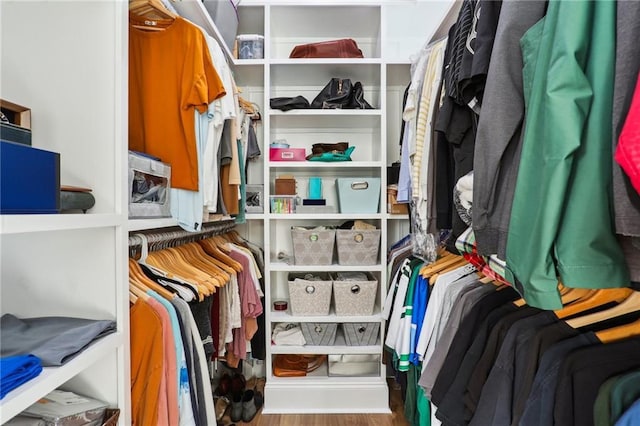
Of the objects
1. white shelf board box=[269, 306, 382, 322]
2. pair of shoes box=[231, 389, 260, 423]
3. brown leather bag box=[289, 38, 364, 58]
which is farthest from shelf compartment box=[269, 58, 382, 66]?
pair of shoes box=[231, 389, 260, 423]

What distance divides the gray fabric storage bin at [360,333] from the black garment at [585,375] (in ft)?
5.06

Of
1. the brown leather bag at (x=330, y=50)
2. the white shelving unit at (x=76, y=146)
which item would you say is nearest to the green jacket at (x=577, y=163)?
the white shelving unit at (x=76, y=146)

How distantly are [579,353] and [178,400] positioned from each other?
0.97 meters

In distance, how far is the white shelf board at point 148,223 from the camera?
107 cm

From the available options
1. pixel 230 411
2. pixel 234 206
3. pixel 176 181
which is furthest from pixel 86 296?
pixel 230 411

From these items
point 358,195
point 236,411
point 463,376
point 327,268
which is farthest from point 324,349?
point 463,376

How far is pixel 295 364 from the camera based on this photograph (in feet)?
Result: 7.63

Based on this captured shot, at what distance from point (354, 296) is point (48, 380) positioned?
165 cm

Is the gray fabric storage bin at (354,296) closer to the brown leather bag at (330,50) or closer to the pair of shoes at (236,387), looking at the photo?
the pair of shoes at (236,387)

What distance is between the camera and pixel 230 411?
6.92ft

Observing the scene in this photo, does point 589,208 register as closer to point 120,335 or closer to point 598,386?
point 598,386

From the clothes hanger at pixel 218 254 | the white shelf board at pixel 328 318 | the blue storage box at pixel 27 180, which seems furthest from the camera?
the white shelf board at pixel 328 318

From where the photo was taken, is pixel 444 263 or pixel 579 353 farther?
pixel 444 263

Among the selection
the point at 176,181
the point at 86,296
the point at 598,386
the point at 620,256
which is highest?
the point at 176,181
